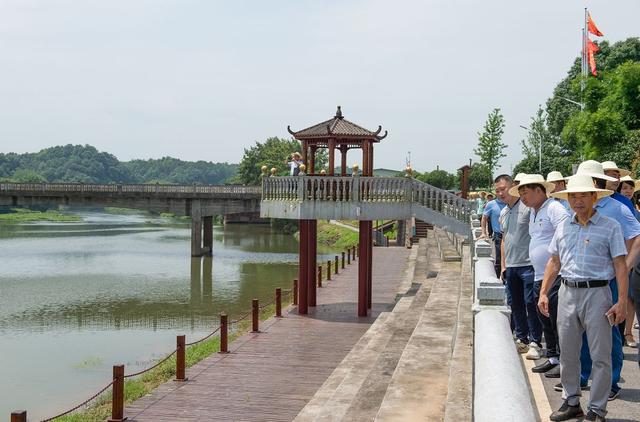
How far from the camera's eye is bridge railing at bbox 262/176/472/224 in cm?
1700

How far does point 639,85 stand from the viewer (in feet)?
86.0

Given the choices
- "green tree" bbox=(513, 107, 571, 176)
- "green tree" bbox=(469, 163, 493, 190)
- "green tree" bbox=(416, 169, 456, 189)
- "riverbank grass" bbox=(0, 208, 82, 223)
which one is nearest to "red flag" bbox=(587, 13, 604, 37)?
"green tree" bbox=(513, 107, 571, 176)

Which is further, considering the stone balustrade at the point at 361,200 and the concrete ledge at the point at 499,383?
the stone balustrade at the point at 361,200

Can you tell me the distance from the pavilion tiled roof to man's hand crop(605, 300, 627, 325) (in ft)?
42.8

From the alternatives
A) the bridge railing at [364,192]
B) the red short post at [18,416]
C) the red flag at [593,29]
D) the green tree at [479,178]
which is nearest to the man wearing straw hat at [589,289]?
the red short post at [18,416]

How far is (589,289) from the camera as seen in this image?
4594 mm

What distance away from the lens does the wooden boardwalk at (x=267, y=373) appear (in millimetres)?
10078

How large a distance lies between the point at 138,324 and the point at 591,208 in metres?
19.0

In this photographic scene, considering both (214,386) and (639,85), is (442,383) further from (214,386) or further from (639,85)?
(639,85)

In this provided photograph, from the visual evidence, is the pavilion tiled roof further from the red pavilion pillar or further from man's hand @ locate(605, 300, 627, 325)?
A: man's hand @ locate(605, 300, 627, 325)

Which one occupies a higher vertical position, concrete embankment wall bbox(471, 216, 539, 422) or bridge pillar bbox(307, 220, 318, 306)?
concrete embankment wall bbox(471, 216, 539, 422)

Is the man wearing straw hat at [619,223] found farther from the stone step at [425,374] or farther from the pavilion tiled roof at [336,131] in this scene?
the pavilion tiled roof at [336,131]

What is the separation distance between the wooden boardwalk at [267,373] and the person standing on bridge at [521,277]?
430cm

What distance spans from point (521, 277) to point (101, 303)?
72.3 feet
